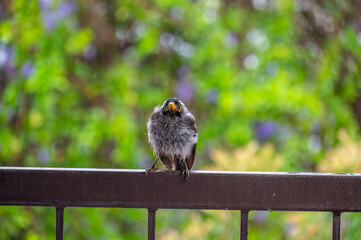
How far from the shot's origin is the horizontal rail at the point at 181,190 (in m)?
1.20

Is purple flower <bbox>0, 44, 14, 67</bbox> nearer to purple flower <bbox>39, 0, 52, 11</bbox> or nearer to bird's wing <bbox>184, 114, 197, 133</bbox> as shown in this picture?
purple flower <bbox>39, 0, 52, 11</bbox>

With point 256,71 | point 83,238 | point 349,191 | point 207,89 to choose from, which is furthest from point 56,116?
point 349,191

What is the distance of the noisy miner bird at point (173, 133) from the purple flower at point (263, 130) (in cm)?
205

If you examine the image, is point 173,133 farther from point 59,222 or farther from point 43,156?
point 43,156

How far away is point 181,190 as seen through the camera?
1224 mm

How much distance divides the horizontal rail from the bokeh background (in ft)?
4.91

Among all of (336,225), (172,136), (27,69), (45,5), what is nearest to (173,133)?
(172,136)

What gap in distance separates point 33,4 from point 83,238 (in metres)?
1.54

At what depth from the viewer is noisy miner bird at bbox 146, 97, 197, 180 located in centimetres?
213

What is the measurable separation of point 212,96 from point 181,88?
36 centimetres

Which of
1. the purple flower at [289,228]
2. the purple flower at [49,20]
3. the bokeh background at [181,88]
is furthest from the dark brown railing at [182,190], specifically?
the purple flower at [49,20]

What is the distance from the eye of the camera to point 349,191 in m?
1.19

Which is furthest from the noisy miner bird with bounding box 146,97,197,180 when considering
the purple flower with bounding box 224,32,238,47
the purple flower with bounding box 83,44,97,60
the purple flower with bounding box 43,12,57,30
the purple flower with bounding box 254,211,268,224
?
the purple flower with bounding box 83,44,97,60

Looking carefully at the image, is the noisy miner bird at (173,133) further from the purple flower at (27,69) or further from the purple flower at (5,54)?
the purple flower at (5,54)
